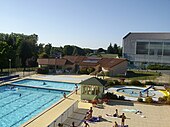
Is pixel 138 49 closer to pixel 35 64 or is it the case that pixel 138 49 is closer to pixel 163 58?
pixel 163 58

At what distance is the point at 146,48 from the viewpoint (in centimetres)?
6153

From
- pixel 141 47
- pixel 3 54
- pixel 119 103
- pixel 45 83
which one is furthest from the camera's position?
pixel 141 47

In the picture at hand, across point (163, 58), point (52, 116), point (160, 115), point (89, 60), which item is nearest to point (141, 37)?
point (163, 58)

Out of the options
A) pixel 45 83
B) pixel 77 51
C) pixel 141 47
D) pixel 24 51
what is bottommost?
pixel 45 83

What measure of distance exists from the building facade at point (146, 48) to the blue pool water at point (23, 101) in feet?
115

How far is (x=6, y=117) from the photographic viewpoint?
17656 mm

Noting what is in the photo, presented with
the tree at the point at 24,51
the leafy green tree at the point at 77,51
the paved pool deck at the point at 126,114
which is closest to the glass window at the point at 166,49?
the tree at the point at 24,51

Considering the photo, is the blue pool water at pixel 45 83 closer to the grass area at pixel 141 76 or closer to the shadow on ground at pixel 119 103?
the shadow on ground at pixel 119 103

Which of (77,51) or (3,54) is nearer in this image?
(3,54)

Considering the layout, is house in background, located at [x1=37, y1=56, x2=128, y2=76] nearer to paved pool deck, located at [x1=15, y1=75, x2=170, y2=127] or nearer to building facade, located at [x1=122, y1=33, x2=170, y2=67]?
building facade, located at [x1=122, y1=33, x2=170, y2=67]

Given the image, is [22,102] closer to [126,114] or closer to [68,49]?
[126,114]

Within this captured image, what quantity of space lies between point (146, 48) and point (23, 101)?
46.4 m

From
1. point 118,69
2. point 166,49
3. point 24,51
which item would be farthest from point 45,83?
point 166,49

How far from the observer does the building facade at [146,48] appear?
2343 inches
